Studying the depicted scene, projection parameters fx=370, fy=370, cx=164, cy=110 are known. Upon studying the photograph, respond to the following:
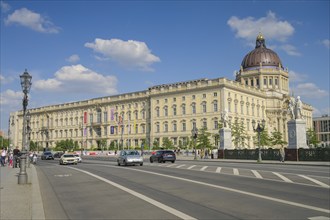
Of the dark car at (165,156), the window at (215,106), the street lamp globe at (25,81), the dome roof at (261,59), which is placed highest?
the dome roof at (261,59)

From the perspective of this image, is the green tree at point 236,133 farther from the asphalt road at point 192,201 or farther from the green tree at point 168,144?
the asphalt road at point 192,201

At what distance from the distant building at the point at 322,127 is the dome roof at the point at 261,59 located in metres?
52.2

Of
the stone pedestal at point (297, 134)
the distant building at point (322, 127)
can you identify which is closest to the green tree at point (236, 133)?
the stone pedestal at point (297, 134)

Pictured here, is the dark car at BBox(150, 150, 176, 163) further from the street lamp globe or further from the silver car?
the street lamp globe

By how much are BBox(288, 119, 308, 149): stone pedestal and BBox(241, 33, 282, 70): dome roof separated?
7822 centimetres

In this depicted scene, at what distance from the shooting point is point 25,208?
10.2 m

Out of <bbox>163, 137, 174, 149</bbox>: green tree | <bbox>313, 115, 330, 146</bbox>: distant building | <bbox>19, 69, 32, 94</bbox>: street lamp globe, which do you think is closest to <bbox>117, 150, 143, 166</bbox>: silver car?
<bbox>19, 69, 32, 94</bbox>: street lamp globe

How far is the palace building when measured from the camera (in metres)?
91.1

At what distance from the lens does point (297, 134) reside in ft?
123

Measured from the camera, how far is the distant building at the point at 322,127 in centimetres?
15262

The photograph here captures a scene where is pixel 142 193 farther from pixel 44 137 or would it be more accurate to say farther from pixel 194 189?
pixel 44 137

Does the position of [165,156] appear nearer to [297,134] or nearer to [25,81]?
[297,134]

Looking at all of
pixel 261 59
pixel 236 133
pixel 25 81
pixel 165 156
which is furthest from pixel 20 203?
pixel 261 59

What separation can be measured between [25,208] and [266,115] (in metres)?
103
